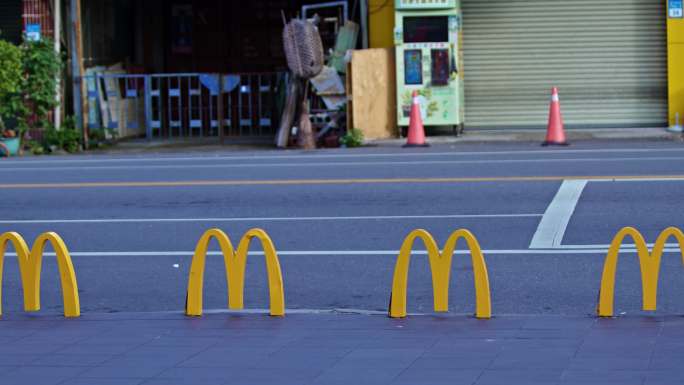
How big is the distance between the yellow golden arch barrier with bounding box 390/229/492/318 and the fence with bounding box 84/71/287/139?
15687mm

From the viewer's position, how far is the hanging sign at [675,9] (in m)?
22.9

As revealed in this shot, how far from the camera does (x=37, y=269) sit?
9.18m

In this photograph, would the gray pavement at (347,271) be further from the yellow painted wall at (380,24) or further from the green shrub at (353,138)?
the yellow painted wall at (380,24)

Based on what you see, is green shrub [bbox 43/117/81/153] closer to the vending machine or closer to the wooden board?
the wooden board

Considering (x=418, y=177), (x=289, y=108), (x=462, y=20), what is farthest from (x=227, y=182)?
(x=462, y=20)

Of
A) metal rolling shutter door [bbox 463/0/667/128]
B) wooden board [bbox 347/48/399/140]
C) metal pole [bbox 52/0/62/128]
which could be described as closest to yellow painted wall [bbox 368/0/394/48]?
wooden board [bbox 347/48/399/140]

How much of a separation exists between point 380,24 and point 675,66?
18.5 feet

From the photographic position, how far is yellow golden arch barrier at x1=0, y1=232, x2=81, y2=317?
29.1 feet

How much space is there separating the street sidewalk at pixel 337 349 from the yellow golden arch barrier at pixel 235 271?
4.7 inches

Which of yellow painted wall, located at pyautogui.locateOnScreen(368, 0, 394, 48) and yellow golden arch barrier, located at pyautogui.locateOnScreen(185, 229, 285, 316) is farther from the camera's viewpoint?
→ yellow painted wall, located at pyautogui.locateOnScreen(368, 0, 394, 48)

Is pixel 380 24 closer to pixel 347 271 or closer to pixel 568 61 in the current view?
pixel 568 61

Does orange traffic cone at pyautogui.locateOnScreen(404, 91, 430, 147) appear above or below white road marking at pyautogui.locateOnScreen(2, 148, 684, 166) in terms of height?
above

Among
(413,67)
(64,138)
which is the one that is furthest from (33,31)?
(413,67)

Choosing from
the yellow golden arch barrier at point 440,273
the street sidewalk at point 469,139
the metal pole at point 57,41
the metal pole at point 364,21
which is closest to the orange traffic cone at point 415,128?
the street sidewalk at point 469,139
